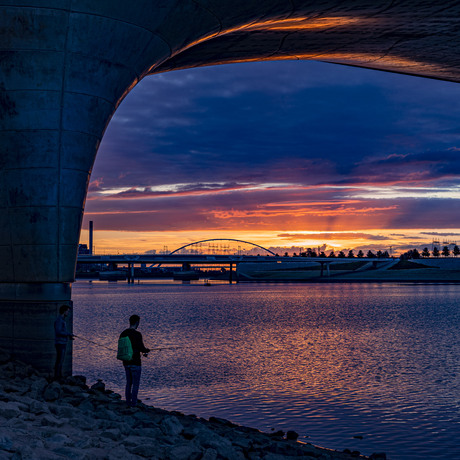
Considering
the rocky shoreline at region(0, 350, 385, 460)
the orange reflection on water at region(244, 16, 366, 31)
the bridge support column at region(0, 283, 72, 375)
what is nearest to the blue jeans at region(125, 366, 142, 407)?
the rocky shoreline at region(0, 350, 385, 460)

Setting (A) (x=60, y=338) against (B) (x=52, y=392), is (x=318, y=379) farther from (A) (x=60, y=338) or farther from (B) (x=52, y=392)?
(B) (x=52, y=392)

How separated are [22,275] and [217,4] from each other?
409 inches

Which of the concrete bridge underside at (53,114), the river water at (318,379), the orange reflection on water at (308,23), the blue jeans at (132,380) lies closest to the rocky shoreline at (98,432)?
the blue jeans at (132,380)

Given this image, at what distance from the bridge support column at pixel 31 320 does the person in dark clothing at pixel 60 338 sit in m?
0.26

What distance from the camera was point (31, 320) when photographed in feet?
52.5

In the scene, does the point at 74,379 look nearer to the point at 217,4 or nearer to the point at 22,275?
the point at 22,275

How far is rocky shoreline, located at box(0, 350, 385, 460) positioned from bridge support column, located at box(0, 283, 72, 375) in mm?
415

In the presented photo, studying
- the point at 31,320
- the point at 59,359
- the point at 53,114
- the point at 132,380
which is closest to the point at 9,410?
the point at 132,380

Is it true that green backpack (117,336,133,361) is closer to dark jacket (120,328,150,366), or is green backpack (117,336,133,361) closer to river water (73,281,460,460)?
dark jacket (120,328,150,366)

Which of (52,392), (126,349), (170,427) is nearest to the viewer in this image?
(170,427)

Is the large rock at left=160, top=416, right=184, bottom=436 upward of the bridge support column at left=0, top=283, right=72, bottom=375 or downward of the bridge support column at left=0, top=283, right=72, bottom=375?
downward

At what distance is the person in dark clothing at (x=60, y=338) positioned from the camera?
15.6 meters

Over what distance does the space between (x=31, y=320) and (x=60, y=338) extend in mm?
1137

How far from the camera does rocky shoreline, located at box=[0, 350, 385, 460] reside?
9547 mm
